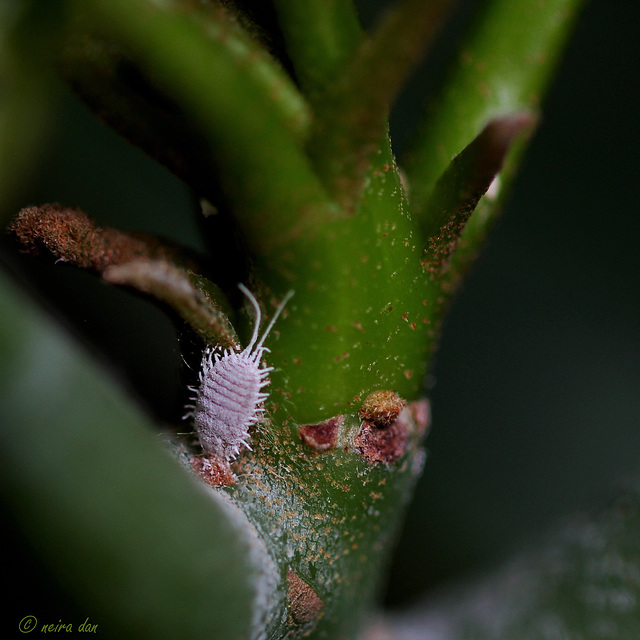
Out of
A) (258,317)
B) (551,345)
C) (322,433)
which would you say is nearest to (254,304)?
(258,317)

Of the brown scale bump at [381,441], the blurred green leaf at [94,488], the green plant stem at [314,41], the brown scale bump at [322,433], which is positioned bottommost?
the brown scale bump at [381,441]

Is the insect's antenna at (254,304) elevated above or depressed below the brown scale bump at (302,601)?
above

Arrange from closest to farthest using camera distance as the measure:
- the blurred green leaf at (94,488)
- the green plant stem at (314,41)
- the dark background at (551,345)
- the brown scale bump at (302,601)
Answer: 1. the blurred green leaf at (94,488)
2. the green plant stem at (314,41)
3. the brown scale bump at (302,601)
4. the dark background at (551,345)

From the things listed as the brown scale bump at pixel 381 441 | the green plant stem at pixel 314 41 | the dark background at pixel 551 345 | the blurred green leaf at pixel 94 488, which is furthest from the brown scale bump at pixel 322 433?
the dark background at pixel 551 345

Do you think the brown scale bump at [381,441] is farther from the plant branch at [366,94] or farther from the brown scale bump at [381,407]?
the plant branch at [366,94]

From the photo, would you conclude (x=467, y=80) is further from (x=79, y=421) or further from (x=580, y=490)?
(x=580, y=490)

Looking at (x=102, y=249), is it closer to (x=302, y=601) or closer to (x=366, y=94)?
(x=366, y=94)

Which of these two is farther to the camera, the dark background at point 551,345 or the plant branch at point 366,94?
the dark background at point 551,345
